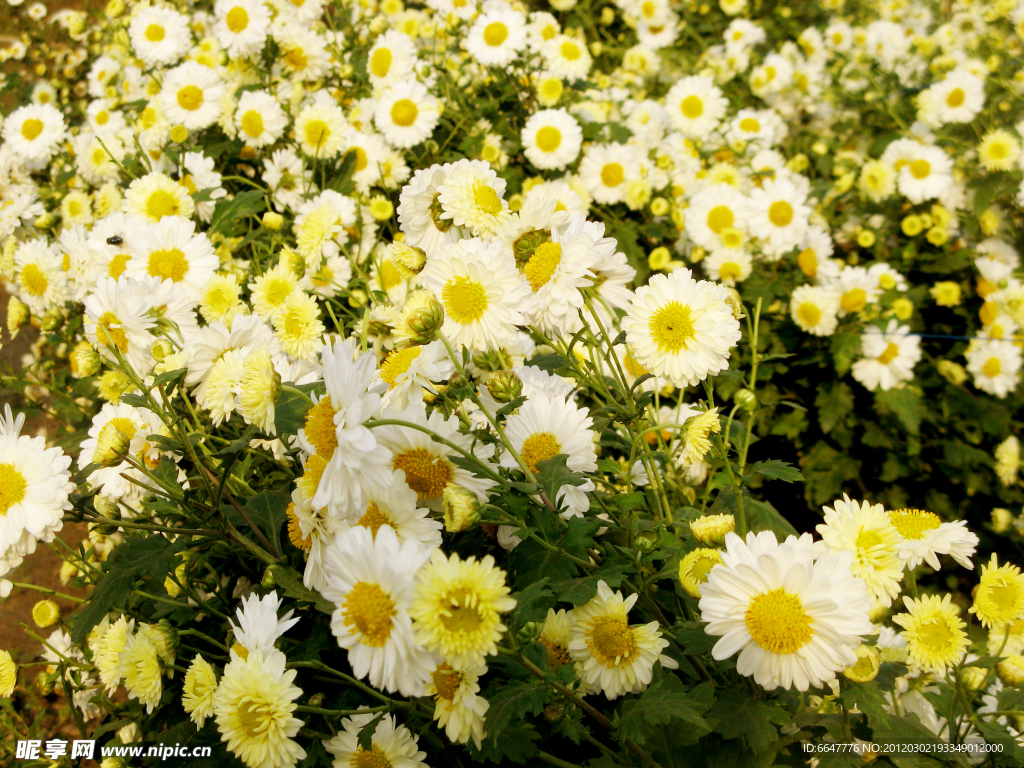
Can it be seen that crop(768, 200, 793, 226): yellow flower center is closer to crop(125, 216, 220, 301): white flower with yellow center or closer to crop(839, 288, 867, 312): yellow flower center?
crop(839, 288, 867, 312): yellow flower center

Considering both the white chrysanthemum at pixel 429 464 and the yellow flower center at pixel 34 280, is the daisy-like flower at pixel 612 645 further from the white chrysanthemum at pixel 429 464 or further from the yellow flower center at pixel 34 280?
the yellow flower center at pixel 34 280

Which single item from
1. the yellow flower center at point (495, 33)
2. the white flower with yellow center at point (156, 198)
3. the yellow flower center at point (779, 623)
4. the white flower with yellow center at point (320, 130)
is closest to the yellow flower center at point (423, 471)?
the yellow flower center at point (779, 623)

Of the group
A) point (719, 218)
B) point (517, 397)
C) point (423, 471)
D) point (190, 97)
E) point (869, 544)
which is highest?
point (190, 97)

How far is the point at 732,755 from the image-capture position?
1.04 meters

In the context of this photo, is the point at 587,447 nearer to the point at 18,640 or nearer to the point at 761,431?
the point at 761,431

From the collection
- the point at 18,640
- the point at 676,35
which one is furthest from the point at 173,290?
the point at 676,35

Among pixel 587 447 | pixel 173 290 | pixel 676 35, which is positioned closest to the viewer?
pixel 587 447

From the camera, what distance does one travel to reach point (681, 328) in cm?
112

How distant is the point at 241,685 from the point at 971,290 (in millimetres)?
3289

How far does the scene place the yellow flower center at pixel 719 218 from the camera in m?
2.62

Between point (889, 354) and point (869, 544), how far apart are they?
1.88m

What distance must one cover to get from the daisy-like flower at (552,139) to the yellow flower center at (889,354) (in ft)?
4.82

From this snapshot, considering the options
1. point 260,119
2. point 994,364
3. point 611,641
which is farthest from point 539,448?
point 994,364

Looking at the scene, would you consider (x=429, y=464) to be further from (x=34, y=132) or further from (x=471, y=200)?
(x=34, y=132)
